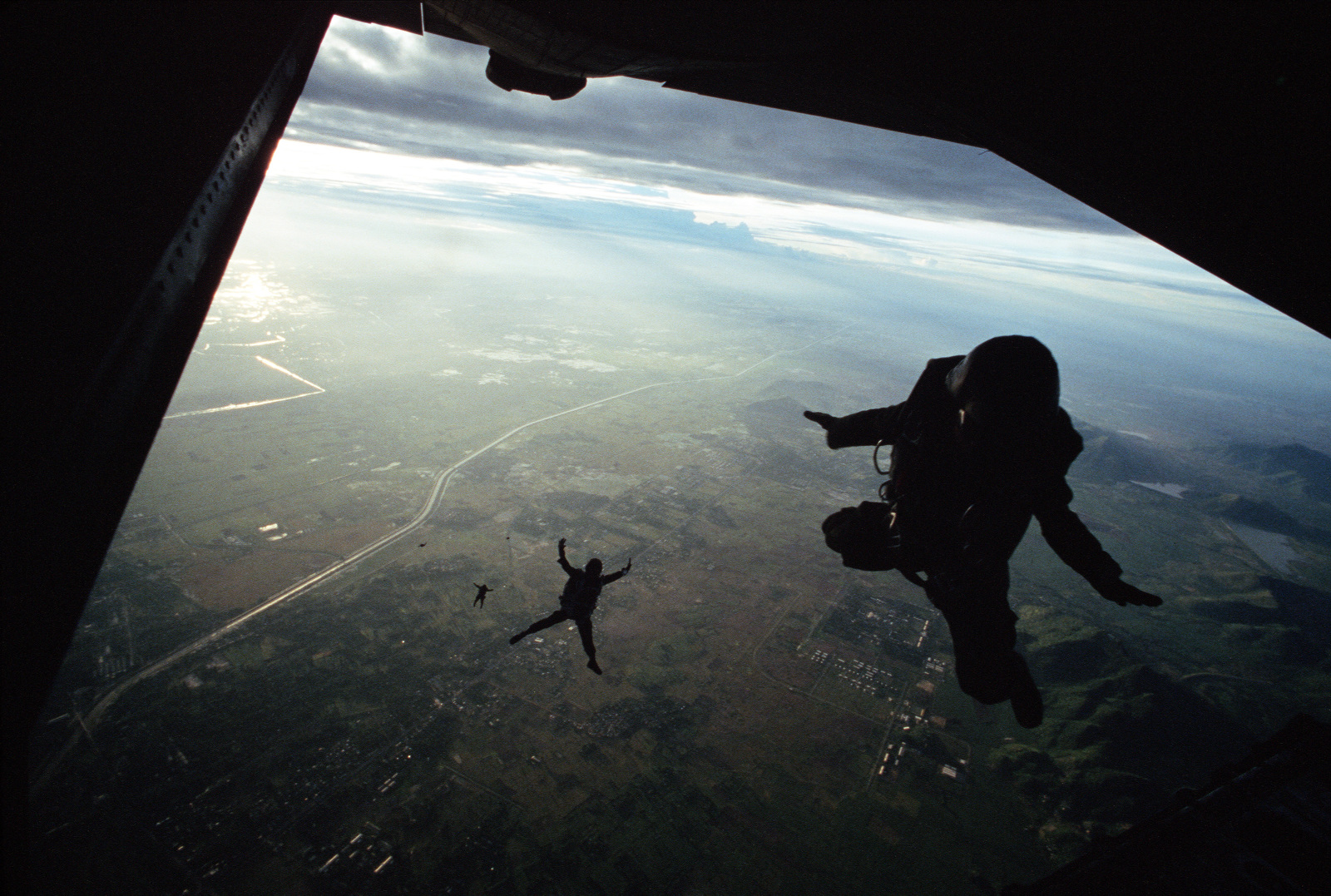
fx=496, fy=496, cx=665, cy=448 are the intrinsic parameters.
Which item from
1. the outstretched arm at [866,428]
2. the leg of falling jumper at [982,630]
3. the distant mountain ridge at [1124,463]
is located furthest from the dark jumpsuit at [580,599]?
the distant mountain ridge at [1124,463]

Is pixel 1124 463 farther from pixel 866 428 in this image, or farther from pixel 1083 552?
pixel 1083 552

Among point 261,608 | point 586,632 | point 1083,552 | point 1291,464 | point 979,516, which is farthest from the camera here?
point 1291,464

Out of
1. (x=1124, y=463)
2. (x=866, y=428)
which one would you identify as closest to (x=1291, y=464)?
(x=1124, y=463)

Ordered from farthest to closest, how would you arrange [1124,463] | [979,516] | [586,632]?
1. [1124,463]
2. [586,632]
3. [979,516]

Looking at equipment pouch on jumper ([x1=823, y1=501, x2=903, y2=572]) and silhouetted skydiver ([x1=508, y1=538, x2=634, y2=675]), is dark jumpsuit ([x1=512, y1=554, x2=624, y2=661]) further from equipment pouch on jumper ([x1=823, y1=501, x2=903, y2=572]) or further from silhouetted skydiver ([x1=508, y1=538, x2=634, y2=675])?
equipment pouch on jumper ([x1=823, y1=501, x2=903, y2=572])

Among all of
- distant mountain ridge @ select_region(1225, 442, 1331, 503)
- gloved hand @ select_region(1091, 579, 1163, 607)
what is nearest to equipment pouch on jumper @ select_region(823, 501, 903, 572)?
gloved hand @ select_region(1091, 579, 1163, 607)

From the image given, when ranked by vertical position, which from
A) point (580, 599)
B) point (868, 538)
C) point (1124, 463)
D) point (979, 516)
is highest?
point (979, 516)

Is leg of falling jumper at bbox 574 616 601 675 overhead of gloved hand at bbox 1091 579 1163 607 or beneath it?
beneath
